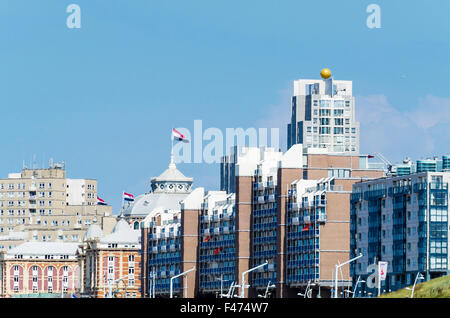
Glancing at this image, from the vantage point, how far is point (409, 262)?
19512cm
